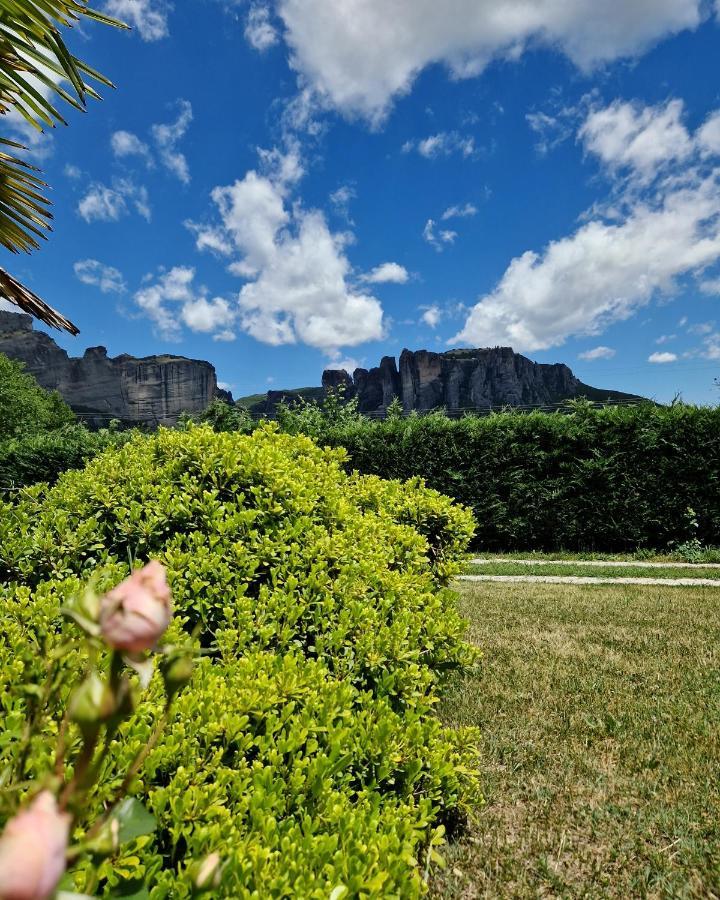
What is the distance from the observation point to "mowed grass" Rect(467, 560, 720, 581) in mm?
9852

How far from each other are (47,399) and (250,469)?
47587 mm

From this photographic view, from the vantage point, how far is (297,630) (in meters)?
2.41

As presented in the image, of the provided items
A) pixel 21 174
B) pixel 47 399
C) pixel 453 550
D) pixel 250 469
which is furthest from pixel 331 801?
pixel 47 399

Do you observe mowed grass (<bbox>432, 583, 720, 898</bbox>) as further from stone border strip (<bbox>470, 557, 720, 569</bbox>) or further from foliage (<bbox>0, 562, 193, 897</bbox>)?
stone border strip (<bbox>470, 557, 720, 569</bbox>)

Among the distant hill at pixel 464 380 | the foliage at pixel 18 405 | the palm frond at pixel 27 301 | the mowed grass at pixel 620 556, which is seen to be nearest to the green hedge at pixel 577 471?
the mowed grass at pixel 620 556

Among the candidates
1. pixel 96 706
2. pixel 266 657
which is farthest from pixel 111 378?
pixel 96 706

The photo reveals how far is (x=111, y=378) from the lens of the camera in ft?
336

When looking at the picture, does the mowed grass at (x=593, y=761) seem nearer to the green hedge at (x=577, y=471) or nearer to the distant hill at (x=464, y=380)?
the green hedge at (x=577, y=471)

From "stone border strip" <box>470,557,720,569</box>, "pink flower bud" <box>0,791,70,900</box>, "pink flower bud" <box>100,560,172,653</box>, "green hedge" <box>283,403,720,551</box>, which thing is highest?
"green hedge" <box>283,403,720,551</box>

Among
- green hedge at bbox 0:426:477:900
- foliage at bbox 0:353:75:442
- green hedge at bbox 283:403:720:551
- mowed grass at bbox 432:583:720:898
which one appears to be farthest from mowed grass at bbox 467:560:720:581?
foliage at bbox 0:353:75:442

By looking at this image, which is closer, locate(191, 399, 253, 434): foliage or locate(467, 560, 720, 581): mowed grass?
locate(467, 560, 720, 581): mowed grass

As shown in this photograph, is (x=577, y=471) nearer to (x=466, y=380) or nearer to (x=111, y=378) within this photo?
(x=466, y=380)

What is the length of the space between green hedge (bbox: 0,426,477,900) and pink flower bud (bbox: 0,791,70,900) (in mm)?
513

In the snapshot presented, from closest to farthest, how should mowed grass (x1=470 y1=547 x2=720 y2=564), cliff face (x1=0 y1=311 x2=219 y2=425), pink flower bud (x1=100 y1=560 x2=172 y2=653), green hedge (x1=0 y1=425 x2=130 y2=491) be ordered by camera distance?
pink flower bud (x1=100 y1=560 x2=172 y2=653)
mowed grass (x1=470 y1=547 x2=720 y2=564)
green hedge (x1=0 y1=425 x2=130 y2=491)
cliff face (x1=0 y1=311 x2=219 y2=425)
